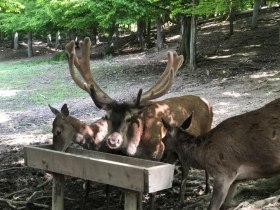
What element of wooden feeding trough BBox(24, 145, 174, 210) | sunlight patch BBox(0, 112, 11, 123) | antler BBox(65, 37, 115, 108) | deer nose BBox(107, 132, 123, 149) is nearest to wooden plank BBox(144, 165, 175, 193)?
wooden feeding trough BBox(24, 145, 174, 210)

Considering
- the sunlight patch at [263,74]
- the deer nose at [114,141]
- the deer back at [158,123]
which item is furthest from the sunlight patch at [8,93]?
the deer nose at [114,141]

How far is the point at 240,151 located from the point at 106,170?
139cm

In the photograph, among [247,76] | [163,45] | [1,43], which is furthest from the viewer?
[1,43]

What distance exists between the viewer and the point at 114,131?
17.7 feet

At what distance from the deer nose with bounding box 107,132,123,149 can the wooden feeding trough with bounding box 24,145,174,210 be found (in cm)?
14

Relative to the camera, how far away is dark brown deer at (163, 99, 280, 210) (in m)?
4.74

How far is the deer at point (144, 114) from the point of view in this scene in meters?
5.51

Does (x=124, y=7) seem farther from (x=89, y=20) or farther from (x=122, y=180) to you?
(x=122, y=180)

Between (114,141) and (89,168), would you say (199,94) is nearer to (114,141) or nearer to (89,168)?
(114,141)

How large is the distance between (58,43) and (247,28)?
21.4 m

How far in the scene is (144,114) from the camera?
6.05 metres

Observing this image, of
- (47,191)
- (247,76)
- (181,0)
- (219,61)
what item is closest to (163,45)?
(219,61)

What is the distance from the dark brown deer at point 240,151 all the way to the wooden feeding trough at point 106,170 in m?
0.75

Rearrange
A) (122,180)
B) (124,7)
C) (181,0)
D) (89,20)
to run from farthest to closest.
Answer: (89,20), (124,7), (181,0), (122,180)
